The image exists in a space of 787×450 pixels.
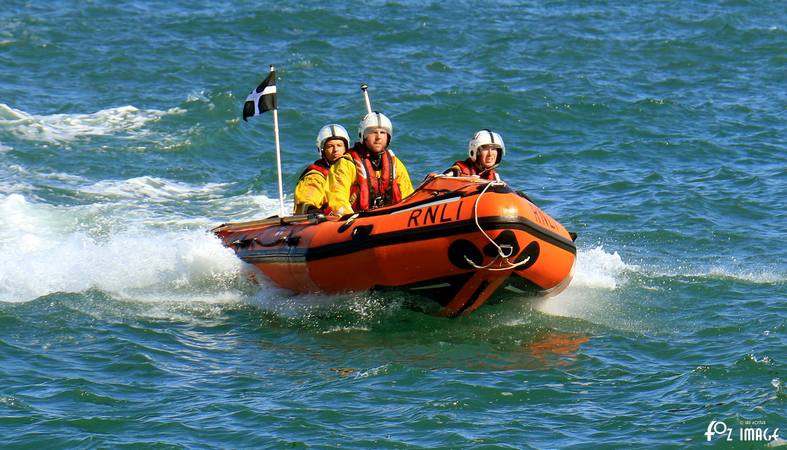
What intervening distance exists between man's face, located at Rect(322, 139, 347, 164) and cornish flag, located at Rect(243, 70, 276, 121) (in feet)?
3.92

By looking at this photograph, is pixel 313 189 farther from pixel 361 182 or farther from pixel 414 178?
pixel 414 178

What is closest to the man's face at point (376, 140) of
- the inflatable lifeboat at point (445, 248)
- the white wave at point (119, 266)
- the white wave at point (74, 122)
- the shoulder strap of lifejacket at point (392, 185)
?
the shoulder strap of lifejacket at point (392, 185)

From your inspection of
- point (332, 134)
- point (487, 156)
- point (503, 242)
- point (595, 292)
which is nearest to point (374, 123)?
point (332, 134)

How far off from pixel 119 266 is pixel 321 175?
2.21 m

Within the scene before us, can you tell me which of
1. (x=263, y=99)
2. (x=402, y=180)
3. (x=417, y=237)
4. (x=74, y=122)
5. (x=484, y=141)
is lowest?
(x=417, y=237)

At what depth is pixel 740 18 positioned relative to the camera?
23812mm

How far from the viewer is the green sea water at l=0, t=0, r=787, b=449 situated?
326 inches

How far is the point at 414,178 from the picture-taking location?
51.4 ft

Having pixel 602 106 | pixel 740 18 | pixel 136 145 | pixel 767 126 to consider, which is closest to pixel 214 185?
pixel 136 145

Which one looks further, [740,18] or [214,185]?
[740,18]

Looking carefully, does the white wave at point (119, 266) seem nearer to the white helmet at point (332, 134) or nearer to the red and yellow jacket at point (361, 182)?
the red and yellow jacket at point (361, 182)

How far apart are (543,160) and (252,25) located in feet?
29.2

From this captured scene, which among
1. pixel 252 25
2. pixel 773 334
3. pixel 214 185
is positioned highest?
pixel 252 25

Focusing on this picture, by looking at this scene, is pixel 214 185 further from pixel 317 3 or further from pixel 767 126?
pixel 317 3
